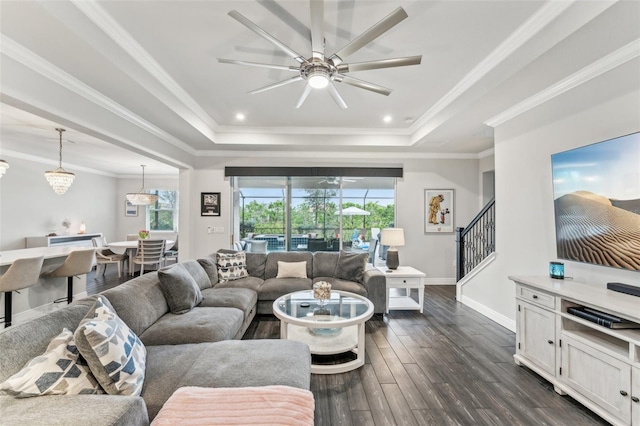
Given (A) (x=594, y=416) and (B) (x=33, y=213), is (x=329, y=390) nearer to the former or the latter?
(A) (x=594, y=416)

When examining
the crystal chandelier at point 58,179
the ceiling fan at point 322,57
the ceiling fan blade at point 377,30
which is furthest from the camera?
the crystal chandelier at point 58,179

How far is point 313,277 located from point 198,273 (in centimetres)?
167

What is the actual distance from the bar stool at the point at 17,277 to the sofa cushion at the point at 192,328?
2273mm

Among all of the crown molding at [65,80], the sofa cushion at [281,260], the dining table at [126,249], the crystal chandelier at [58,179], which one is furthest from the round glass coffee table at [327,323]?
the dining table at [126,249]

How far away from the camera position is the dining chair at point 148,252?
5.96m

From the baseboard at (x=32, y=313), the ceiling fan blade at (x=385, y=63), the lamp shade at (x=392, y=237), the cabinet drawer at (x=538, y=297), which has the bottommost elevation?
the baseboard at (x=32, y=313)

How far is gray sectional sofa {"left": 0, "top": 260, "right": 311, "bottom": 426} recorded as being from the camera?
1.13 metres

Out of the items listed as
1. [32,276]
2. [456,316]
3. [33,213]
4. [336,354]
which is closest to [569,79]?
[456,316]

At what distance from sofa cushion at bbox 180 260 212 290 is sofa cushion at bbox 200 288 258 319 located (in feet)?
0.35

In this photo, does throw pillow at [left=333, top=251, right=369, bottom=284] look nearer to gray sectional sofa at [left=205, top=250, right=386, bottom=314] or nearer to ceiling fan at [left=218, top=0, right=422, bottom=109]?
gray sectional sofa at [left=205, top=250, right=386, bottom=314]

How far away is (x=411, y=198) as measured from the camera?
570 cm

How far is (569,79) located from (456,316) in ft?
10.00

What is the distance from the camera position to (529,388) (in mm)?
2258

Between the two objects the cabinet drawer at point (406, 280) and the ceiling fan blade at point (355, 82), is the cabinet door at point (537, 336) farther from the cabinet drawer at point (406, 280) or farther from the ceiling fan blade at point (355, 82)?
the ceiling fan blade at point (355, 82)
